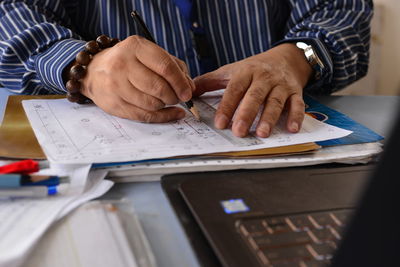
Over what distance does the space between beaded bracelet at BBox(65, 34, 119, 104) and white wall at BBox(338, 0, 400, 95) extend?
5.01ft

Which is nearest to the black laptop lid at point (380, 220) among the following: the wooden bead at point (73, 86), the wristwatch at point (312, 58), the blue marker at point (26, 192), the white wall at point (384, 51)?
the blue marker at point (26, 192)

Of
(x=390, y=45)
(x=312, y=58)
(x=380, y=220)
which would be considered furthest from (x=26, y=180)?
(x=390, y=45)

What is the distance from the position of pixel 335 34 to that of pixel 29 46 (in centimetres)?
61

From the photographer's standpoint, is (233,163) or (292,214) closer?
(292,214)

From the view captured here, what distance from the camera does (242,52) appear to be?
1.04 meters

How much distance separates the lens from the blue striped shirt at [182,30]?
770mm

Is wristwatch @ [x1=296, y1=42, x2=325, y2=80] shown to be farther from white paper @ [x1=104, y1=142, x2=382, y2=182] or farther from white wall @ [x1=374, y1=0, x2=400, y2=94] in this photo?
white wall @ [x1=374, y1=0, x2=400, y2=94]

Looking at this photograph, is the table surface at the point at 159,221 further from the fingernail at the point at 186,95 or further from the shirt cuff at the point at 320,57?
the shirt cuff at the point at 320,57

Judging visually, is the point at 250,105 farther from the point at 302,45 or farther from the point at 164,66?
the point at 302,45

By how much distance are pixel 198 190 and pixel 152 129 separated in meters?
0.18

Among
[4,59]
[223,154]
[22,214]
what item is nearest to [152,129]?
[223,154]

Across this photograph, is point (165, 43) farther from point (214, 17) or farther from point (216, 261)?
point (216, 261)

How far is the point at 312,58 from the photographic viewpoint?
2.79ft

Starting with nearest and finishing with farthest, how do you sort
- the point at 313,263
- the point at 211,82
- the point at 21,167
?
the point at 313,263, the point at 21,167, the point at 211,82
